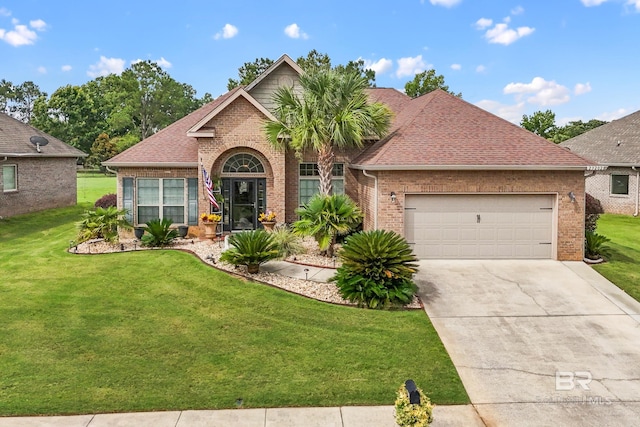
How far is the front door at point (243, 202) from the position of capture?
688 inches

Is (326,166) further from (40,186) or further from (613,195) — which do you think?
(613,195)

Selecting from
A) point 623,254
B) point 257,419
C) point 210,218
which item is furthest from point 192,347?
point 623,254

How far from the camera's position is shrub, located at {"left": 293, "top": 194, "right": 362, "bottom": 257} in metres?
13.5

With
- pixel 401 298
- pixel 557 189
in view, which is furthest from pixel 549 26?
pixel 401 298

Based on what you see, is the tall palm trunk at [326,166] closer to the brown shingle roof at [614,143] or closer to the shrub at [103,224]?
the shrub at [103,224]

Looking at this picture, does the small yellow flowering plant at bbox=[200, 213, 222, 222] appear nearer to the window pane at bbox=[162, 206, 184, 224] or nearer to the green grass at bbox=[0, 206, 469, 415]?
the window pane at bbox=[162, 206, 184, 224]

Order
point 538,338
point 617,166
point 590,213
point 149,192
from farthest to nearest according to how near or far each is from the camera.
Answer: point 617,166 < point 149,192 < point 590,213 < point 538,338

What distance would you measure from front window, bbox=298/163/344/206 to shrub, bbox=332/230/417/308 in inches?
284

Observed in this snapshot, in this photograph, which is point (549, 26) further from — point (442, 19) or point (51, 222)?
point (51, 222)

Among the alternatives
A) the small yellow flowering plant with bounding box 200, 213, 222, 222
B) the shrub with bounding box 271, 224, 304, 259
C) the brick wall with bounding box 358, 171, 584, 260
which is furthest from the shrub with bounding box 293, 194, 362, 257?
the small yellow flowering plant with bounding box 200, 213, 222, 222

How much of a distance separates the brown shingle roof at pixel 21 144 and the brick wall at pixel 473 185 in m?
A: 19.8

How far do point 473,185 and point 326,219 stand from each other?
4327mm

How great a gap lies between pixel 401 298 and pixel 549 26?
705 inches

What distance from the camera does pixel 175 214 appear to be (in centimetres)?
1739
